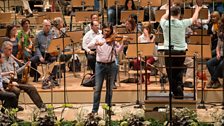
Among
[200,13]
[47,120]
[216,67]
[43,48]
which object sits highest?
[200,13]

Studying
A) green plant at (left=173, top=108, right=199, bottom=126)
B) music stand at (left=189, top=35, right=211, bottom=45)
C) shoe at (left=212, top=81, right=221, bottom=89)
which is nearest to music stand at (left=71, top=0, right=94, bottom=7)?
music stand at (left=189, top=35, right=211, bottom=45)

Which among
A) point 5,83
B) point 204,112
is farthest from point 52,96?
point 204,112

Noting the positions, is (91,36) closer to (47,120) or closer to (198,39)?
(198,39)

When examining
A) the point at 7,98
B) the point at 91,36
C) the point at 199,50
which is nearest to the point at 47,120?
the point at 7,98

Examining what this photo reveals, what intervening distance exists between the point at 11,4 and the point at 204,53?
31.4 feet

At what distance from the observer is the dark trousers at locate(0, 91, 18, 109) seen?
27.1 feet

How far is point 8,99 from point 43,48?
7.42ft

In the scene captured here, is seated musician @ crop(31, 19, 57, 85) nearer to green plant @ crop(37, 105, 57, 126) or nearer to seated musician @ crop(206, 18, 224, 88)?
seated musician @ crop(206, 18, 224, 88)

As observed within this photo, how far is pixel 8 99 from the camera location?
8336mm

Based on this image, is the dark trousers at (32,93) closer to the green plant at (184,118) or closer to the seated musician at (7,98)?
the seated musician at (7,98)

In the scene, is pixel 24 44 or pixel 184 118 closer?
pixel 184 118

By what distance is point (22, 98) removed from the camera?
9570mm

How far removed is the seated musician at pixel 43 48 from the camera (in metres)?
10.2

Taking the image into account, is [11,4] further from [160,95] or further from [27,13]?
[160,95]
